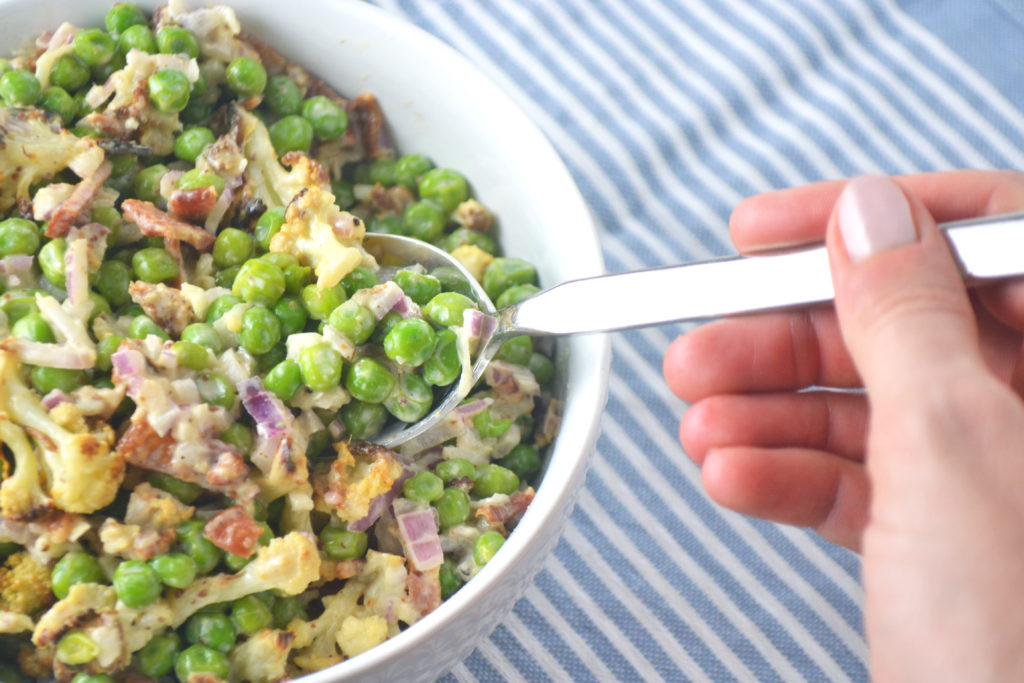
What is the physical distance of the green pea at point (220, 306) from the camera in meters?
2.45

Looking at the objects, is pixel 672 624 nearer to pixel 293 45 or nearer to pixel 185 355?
pixel 185 355

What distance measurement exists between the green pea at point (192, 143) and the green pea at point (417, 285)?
665 mm

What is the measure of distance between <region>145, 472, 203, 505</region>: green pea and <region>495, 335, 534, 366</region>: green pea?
2.87 ft

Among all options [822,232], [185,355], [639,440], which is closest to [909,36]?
[822,232]

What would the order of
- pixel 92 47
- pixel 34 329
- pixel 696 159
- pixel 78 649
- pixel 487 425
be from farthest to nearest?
pixel 696 159 → pixel 92 47 → pixel 487 425 → pixel 34 329 → pixel 78 649


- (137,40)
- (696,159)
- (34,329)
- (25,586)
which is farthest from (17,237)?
(696,159)

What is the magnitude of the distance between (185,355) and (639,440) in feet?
5.41

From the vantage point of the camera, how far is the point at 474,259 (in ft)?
9.11

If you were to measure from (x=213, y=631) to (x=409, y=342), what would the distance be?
2.57 feet

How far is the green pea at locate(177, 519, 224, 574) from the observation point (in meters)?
2.16

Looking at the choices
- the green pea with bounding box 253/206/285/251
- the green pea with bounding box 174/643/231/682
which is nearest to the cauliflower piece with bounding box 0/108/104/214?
the green pea with bounding box 253/206/285/251

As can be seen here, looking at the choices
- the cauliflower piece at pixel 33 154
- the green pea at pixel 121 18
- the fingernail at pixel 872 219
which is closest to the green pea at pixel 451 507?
the fingernail at pixel 872 219

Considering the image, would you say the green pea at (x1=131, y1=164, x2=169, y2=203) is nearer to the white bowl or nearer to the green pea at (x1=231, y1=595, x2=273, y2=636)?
the white bowl

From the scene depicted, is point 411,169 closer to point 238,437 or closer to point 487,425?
point 487,425
